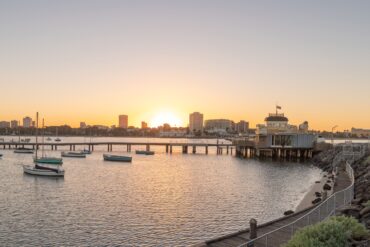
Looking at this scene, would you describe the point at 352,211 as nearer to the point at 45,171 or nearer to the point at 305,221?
the point at 305,221

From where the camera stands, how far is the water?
1072 inches

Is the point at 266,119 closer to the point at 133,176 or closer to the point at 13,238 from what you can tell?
the point at 133,176

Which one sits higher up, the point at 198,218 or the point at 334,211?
the point at 334,211

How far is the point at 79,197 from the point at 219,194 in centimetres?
1544

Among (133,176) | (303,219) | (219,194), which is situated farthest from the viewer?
(133,176)

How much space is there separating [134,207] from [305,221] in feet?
67.4

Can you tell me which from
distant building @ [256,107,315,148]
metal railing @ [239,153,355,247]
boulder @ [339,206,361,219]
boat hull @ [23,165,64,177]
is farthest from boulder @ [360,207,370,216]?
distant building @ [256,107,315,148]

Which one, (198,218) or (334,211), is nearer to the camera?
(334,211)

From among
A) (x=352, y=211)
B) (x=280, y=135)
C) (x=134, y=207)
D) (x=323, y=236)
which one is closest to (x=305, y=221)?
(x=352, y=211)

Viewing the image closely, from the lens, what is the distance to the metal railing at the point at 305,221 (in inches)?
659

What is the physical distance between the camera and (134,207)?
3703 centimetres

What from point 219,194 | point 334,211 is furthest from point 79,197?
point 334,211

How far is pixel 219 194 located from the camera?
45.4 m

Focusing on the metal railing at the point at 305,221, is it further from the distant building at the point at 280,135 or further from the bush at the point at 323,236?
the distant building at the point at 280,135
